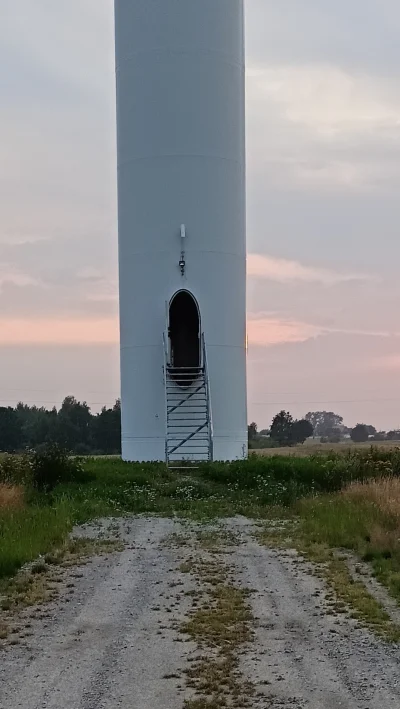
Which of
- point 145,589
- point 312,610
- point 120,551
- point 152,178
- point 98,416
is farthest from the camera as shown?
point 98,416

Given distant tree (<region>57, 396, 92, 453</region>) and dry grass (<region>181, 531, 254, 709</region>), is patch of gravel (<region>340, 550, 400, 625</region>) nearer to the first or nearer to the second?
dry grass (<region>181, 531, 254, 709</region>)

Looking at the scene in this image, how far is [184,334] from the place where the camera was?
21.6 metres

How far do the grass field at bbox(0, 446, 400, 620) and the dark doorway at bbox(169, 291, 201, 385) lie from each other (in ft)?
10.2

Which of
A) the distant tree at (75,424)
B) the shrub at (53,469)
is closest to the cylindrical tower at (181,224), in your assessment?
the shrub at (53,469)

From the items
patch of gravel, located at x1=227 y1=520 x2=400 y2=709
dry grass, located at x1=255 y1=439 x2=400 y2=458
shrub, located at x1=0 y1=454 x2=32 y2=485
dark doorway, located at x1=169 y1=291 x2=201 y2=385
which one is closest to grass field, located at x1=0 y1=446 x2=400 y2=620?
shrub, located at x1=0 y1=454 x2=32 y2=485

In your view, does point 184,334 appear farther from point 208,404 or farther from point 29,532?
point 29,532

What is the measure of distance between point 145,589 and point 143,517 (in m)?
5.03

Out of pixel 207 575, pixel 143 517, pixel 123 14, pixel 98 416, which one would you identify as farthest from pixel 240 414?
pixel 98 416

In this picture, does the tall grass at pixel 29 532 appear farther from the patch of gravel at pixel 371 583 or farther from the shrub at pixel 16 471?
the patch of gravel at pixel 371 583

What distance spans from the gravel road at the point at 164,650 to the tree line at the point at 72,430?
56759 millimetres

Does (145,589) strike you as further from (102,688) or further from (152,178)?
(152,178)

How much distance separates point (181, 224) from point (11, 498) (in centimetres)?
923

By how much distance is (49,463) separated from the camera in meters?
16.7

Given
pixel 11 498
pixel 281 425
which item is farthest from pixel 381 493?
pixel 281 425
